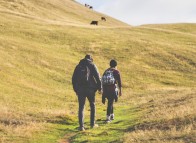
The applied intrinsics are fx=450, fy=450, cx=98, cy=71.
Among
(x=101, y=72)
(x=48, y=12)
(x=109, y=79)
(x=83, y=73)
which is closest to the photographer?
(x=83, y=73)

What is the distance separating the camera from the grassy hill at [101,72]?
59.0 ft

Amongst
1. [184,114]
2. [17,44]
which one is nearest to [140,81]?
[17,44]

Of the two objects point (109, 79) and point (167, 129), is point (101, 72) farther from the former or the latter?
point (167, 129)

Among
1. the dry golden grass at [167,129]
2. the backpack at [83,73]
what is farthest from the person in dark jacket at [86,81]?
the dry golden grass at [167,129]

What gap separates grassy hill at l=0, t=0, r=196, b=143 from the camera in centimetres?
1797

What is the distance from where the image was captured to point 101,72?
178 feet

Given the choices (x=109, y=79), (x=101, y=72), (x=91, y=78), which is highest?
(x=91, y=78)

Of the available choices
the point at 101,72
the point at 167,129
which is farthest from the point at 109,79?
the point at 101,72

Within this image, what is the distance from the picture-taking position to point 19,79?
40.2 m

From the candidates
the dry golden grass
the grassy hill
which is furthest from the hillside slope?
the dry golden grass

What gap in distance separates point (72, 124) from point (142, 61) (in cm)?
4217

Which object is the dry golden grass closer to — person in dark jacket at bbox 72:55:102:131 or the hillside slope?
person in dark jacket at bbox 72:55:102:131

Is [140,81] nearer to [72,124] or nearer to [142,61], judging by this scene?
[142,61]

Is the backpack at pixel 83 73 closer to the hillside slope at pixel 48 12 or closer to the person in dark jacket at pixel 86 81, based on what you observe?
the person in dark jacket at pixel 86 81
